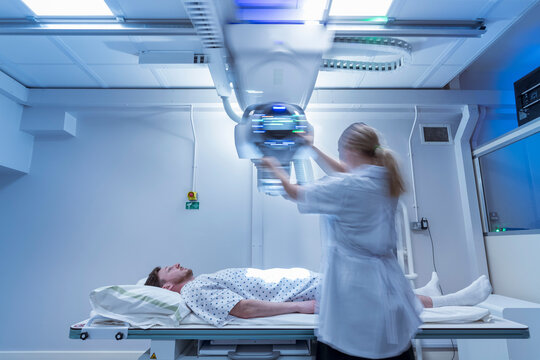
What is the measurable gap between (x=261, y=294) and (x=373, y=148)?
100cm

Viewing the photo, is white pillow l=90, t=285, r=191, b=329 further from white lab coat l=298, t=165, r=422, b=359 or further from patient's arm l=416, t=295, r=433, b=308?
patient's arm l=416, t=295, r=433, b=308

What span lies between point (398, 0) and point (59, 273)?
303cm

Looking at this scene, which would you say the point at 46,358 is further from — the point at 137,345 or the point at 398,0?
the point at 398,0

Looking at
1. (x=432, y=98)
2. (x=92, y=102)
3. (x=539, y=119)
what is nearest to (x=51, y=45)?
(x=92, y=102)

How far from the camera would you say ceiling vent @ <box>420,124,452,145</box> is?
2801 millimetres

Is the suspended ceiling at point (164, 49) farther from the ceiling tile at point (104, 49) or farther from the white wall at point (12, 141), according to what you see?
the white wall at point (12, 141)

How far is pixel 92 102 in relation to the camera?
2629 mm

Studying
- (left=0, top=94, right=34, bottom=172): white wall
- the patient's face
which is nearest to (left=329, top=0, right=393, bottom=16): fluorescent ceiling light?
the patient's face

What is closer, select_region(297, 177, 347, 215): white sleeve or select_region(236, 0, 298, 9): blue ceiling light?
select_region(297, 177, 347, 215): white sleeve

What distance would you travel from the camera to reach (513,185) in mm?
2436

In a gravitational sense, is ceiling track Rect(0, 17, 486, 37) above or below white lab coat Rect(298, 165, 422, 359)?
above

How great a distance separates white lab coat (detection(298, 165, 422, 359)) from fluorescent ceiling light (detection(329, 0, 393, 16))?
42.4 inches

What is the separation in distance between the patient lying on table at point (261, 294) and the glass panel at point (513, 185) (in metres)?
0.96

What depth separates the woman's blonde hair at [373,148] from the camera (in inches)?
42.4
